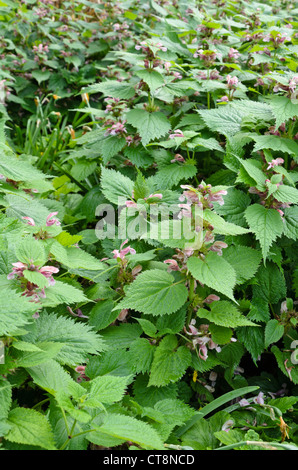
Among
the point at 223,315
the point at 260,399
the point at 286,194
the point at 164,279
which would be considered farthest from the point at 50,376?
the point at 286,194

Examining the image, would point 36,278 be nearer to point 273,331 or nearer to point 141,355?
point 141,355

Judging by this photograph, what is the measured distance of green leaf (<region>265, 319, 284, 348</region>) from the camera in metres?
1.78

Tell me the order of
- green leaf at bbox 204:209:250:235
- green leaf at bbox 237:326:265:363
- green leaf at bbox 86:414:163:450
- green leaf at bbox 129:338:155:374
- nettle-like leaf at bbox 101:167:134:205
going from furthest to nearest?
nettle-like leaf at bbox 101:167:134:205 → green leaf at bbox 237:326:265:363 → green leaf at bbox 129:338:155:374 → green leaf at bbox 204:209:250:235 → green leaf at bbox 86:414:163:450

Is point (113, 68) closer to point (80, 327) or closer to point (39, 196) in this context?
point (39, 196)

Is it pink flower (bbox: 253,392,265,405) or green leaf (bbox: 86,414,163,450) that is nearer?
green leaf (bbox: 86,414,163,450)

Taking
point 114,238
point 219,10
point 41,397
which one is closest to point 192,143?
point 114,238

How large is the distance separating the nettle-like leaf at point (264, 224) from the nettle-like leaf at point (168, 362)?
0.52 meters

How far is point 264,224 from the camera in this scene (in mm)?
1784

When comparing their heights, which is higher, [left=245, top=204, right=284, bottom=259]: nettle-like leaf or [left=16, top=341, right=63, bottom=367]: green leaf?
[left=245, top=204, right=284, bottom=259]: nettle-like leaf

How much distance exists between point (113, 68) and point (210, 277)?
2958mm


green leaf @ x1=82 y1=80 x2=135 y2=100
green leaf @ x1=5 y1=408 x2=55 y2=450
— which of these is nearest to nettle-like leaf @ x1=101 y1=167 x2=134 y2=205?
green leaf @ x1=82 y1=80 x2=135 y2=100

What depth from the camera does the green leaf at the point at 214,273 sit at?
1.45 m

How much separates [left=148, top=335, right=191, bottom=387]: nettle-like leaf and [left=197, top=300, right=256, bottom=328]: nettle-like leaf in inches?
6.8

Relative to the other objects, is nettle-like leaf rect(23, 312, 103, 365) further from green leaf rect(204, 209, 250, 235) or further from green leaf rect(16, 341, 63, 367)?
green leaf rect(204, 209, 250, 235)
